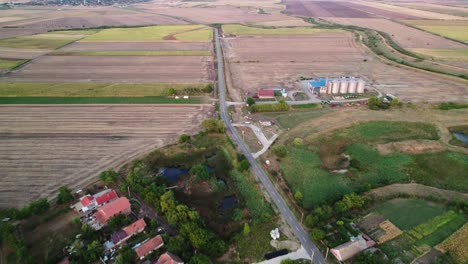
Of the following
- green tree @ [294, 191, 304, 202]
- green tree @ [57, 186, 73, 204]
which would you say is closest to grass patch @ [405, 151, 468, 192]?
green tree @ [294, 191, 304, 202]

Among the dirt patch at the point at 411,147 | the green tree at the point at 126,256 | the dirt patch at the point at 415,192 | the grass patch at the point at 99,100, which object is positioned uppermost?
the grass patch at the point at 99,100

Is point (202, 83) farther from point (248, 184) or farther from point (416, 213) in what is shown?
point (416, 213)

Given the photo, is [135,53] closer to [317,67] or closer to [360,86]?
[317,67]

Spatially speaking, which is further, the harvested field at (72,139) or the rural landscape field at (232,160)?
the harvested field at (72,139)

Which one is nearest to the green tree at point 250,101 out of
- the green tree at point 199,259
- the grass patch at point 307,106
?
the grass patch at point 307,106

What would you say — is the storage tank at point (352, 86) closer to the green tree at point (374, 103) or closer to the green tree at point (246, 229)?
the green tree at point (374, 103)
